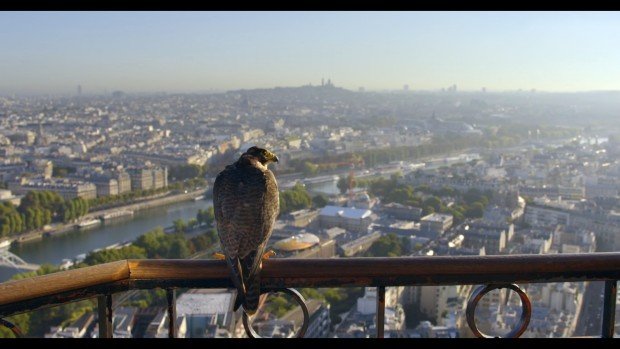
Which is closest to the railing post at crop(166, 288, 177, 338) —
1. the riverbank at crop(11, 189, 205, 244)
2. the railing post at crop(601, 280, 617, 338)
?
the railing post at crop(601, 280, 617, 338)

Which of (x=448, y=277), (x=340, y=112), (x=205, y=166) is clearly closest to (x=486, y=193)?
(x=205, y=166)

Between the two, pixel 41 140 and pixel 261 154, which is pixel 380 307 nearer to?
pixel 261 154

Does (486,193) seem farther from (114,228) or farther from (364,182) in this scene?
(114,228)

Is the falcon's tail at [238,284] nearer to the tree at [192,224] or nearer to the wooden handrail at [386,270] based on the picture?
the wooden handrail at [386,270]

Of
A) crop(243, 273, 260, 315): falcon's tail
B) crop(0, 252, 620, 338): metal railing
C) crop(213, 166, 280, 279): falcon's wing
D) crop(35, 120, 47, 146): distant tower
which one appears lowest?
crop(35, 120, 47, 146): distant tower

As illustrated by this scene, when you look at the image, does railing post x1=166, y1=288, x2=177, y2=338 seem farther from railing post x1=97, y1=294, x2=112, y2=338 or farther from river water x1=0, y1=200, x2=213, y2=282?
river water x1=0, y1=200, x2=213, y2=282

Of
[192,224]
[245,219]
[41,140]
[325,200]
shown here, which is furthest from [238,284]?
[41,140]
